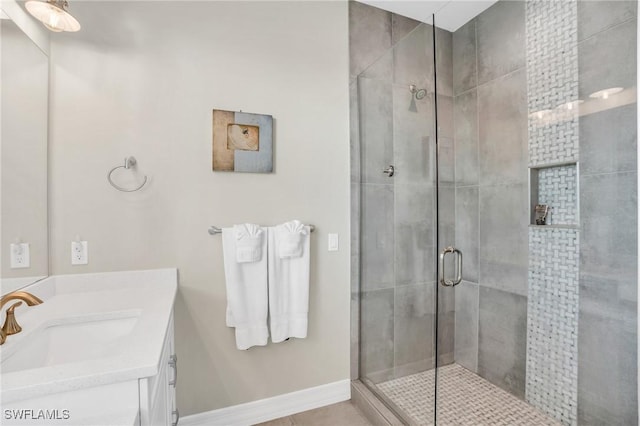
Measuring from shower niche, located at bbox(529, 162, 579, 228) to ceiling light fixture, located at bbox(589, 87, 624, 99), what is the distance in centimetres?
35

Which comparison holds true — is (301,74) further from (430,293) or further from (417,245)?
(430,293)

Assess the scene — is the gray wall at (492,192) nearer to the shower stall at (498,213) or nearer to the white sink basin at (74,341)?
the shower stall at (498,213)

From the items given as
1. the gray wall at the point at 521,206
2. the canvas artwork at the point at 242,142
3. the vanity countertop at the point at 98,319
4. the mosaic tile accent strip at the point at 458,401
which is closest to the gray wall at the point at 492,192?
the gray wall at the point at 521,206

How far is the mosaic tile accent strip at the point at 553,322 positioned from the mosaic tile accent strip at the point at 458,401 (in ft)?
0.40

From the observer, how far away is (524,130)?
1.99 metres

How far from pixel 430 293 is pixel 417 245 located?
11.0 inches

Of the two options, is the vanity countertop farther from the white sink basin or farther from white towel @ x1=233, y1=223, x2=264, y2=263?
white towel @ x1=233, y1=223, x2=264, y2=263

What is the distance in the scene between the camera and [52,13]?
1.29m

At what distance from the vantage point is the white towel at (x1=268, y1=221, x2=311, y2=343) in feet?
6.07

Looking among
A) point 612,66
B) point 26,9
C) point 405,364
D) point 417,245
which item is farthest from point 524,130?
point 26,9

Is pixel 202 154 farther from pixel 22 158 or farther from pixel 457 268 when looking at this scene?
pixel 457 268

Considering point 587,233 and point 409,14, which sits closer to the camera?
point 587,233

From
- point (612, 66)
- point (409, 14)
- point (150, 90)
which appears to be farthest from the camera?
point (409, 14)

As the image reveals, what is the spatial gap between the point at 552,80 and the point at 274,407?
2.60 m
